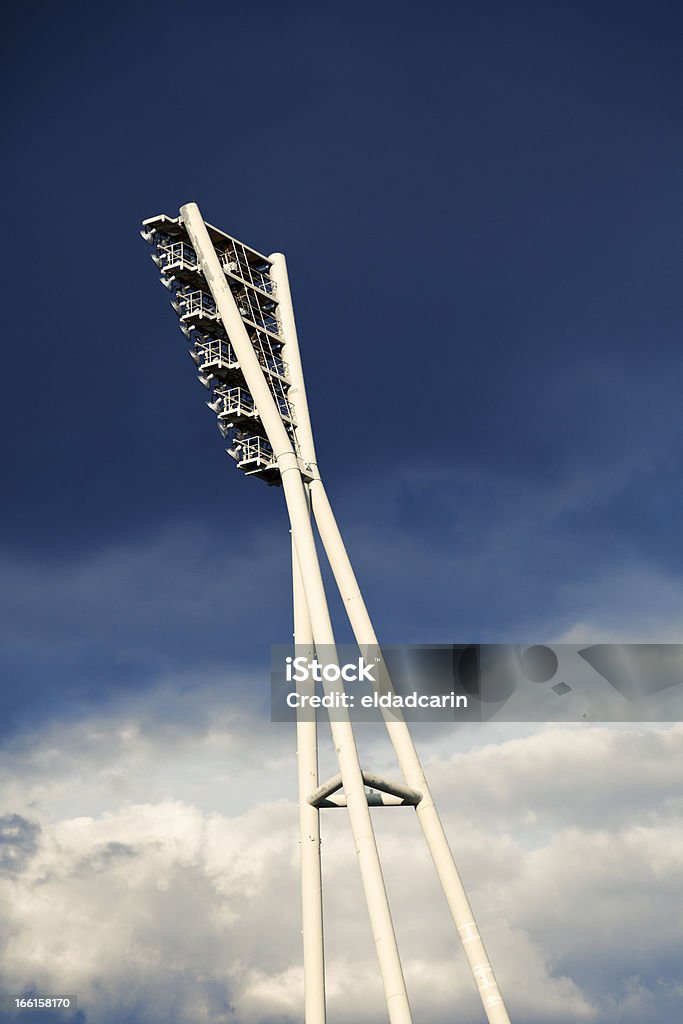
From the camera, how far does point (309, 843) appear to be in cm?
4441

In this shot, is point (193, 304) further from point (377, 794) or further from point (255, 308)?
point (377, 794)

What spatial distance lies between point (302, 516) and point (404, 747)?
33.4 feet

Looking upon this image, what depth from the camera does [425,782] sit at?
4409 centimetres

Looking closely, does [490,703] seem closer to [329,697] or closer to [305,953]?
[329,697]

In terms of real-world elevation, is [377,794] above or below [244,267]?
below

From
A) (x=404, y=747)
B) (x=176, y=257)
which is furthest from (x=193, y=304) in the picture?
(x=404, y=747)

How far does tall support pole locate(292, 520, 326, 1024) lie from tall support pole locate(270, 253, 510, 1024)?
1951 mm

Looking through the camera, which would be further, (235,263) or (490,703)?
Result: (235,263)

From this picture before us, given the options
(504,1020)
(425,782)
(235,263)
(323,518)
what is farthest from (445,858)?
(235,263)

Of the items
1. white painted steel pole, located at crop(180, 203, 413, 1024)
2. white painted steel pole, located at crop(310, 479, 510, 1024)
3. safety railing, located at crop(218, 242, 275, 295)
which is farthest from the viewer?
safety railing, located at crop(218, 242, 275, 295)

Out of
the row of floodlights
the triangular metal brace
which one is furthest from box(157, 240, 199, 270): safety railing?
the triangular metal brace

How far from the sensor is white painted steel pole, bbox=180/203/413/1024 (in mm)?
38562

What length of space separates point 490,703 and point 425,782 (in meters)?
4.26

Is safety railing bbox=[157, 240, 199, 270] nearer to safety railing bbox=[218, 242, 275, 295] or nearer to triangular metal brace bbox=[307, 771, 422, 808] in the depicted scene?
safety railing bbox=[218, 242, 275, 295]
